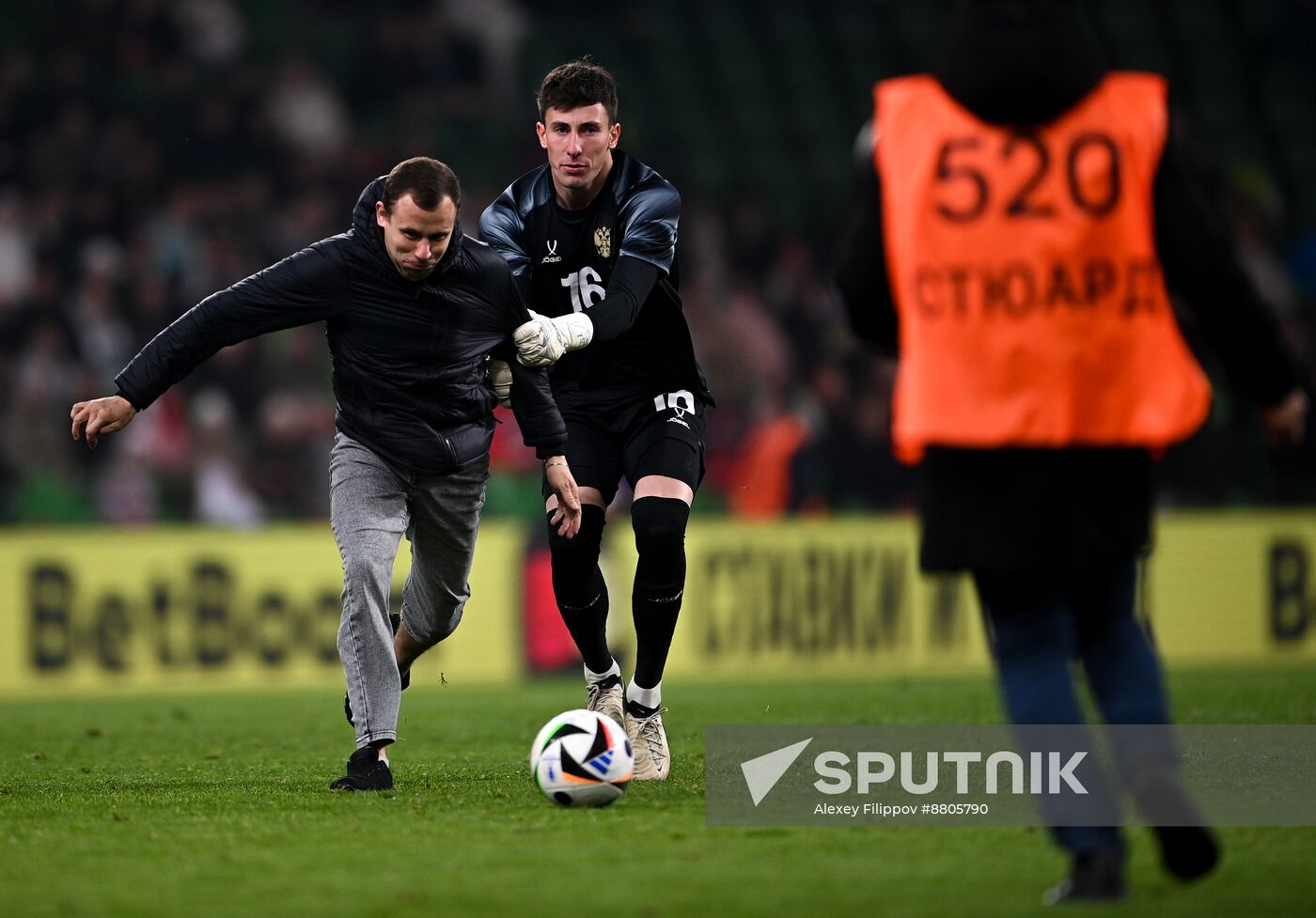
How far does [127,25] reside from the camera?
18.3m

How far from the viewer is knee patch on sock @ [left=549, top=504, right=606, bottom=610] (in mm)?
7023

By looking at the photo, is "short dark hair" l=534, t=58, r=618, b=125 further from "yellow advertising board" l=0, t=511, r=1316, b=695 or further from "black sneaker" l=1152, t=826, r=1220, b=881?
"yellow advertising board" l=0, t=511, r=1316, b=695

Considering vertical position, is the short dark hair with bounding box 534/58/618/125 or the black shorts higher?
the short dark hair with bounding box 534/58/618/125

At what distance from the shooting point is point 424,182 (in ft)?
20.4

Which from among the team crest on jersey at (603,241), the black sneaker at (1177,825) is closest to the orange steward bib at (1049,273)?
the black sneaker at (1177,825)

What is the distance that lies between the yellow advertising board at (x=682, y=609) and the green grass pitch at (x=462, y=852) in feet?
18.5

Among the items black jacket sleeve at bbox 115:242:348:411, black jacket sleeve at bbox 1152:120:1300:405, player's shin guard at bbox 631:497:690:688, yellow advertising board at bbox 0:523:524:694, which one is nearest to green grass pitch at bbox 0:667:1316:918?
player's shin guard at bbox 631:497:690:688

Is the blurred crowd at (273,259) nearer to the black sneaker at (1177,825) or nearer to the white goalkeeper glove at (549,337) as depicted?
the white goalkeeper glove at (549,337)

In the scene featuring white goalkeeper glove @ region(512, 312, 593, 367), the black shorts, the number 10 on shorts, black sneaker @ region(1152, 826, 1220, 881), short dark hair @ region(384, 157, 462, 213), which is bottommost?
black sneaker @ region(1152, 826, 1220, 881)

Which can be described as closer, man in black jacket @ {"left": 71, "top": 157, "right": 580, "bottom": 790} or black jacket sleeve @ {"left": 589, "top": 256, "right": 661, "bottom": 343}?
man in black jacket @ {"left": 71, "top": 157, "right": 580, "bottom": 790}

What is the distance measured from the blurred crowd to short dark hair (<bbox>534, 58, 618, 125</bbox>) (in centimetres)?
740

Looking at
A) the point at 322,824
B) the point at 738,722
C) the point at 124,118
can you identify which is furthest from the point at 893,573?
the point at 322,824

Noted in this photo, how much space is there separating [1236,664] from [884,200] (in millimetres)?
11855

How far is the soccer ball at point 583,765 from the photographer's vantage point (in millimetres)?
5828
